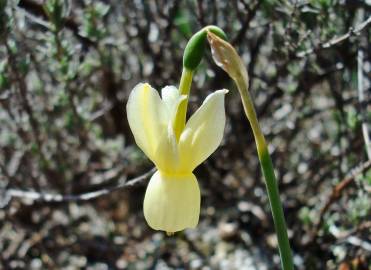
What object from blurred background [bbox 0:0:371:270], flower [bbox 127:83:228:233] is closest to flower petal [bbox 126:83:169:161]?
flower [bbox 127:83:228:233]

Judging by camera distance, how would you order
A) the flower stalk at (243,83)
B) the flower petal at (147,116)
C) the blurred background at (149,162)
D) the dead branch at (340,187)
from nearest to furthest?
1. the flower stalk at (243,83)
2. the flower petal at (147,116)
3. the dead branch at (340,187)
4. the blurred background at (149,162)

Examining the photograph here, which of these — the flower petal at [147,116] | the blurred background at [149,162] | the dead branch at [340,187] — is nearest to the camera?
the flower petal at [147,116]

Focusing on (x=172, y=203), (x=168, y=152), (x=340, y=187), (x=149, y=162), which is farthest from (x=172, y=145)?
(x=149, y=162)

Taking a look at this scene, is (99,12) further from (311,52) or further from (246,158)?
(246,158)

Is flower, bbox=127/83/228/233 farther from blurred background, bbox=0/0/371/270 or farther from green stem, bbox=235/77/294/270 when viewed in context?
blurred background, bbox=0/0/371/270

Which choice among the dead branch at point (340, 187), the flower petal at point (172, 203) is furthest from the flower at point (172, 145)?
the dead branch at point (340, 187)

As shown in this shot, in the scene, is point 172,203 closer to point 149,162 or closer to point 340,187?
point 340,187

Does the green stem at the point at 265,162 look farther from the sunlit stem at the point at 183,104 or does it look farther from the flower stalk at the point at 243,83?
the sunlit stem at the point at 183,104
